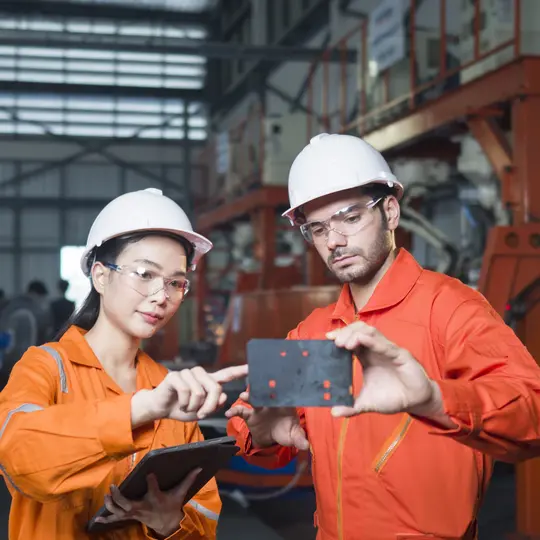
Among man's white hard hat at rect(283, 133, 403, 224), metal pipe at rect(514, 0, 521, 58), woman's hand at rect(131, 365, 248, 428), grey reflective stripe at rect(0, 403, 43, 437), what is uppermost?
metal pipe at rect(514, 0, 521, 58)

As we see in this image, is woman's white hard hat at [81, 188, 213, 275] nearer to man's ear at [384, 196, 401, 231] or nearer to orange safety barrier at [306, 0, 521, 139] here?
man's ear at [384, 196, 401, 231]

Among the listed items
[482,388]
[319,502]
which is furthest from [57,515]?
[482,388]

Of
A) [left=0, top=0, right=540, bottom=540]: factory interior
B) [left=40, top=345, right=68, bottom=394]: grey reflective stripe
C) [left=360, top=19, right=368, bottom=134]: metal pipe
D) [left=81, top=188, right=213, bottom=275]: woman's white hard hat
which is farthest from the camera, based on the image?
[left=360, top=19, right=368, bottom=134]: metal pipe

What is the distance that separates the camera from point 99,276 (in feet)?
8.48

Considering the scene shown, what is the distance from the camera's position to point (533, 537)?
5754 mm

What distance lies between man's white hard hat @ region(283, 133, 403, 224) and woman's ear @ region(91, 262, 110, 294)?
0.65m

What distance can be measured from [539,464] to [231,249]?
10466 millimetres

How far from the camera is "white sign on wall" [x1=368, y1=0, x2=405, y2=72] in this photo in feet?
26.7

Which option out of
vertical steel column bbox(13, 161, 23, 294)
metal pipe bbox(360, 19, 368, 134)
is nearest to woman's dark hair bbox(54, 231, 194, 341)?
metal pipe bbox(360, 19, 368, 134)

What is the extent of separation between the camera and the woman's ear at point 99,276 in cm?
256

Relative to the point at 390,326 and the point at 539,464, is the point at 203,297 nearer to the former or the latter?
the point at 539,464

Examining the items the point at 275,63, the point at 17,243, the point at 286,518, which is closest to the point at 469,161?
the point at 286,518

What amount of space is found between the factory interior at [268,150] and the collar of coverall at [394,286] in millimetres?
998

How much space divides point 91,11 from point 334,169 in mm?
23804
